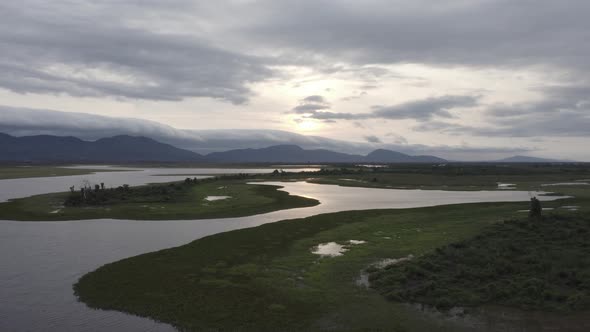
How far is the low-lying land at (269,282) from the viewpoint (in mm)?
18297

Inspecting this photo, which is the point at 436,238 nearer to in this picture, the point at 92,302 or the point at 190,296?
the point at 190,296

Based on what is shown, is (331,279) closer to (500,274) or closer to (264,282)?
Answer: (264,282)

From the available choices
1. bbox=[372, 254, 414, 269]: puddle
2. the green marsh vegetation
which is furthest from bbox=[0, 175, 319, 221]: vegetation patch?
bbox=[372, 254, 414, 269]: puddle

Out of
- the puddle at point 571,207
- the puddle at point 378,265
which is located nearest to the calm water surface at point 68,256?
the puddle at point 378,265

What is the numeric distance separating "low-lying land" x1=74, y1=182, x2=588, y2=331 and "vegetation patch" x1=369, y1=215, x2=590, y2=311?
1.58m

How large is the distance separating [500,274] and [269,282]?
45.1 ft

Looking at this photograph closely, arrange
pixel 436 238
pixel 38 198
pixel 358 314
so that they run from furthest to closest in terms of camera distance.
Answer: pixel 38 198
pixel 436 238
pixel 358 314

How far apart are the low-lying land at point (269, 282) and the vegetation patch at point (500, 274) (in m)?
1.58

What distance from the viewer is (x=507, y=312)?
18859 millimetres

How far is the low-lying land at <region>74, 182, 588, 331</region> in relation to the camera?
18297 millimetres

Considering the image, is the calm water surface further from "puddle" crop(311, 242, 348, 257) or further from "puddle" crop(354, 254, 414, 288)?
"puddle" crop(311, 242, 348, 257)

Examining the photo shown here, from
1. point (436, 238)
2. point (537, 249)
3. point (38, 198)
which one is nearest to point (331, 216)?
point (436, 238)

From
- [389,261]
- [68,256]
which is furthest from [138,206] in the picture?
[389,261]

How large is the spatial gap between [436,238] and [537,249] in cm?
784
